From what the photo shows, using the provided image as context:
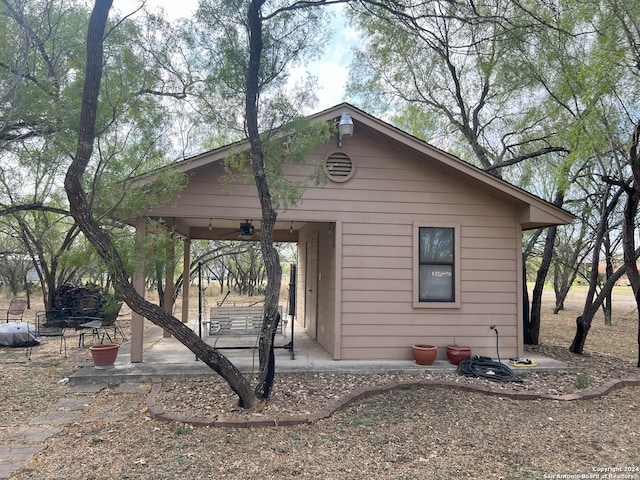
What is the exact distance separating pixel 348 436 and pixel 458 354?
3093mm

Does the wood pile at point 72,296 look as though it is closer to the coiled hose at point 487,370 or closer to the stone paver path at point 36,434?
the stone paver path at point 36,434

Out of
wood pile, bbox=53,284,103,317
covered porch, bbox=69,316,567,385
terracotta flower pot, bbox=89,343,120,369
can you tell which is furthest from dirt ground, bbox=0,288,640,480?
wood pile, bbox=53,284,103,317

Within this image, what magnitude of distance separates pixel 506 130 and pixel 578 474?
9283 millimetres

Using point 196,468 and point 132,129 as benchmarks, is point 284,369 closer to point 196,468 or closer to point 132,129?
point 196,468

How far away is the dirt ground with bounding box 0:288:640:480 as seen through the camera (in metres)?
3.36

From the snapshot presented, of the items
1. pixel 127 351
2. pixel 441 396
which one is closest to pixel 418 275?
pixel 441 396

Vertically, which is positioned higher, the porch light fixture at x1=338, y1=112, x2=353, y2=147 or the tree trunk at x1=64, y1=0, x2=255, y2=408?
the porch light fixture at x1=338, y1=112, x2=353, y2=147

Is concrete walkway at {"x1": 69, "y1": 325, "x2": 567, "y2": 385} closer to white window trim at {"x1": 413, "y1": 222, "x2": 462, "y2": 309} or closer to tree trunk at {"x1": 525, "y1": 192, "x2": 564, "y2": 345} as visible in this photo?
white window trim at {"x1": 413, "y1": 222, "x2": 462, "y2": 309}

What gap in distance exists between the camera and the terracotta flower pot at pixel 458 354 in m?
6.54

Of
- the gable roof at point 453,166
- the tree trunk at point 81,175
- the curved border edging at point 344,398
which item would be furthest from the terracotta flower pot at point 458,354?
the tree trunk at point 81,175

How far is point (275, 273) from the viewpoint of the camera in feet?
15.6

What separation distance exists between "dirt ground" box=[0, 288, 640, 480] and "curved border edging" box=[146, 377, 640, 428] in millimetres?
A: 70

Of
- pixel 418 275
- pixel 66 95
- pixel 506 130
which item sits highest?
pixel 506 130

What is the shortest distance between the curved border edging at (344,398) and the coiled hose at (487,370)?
42cm
